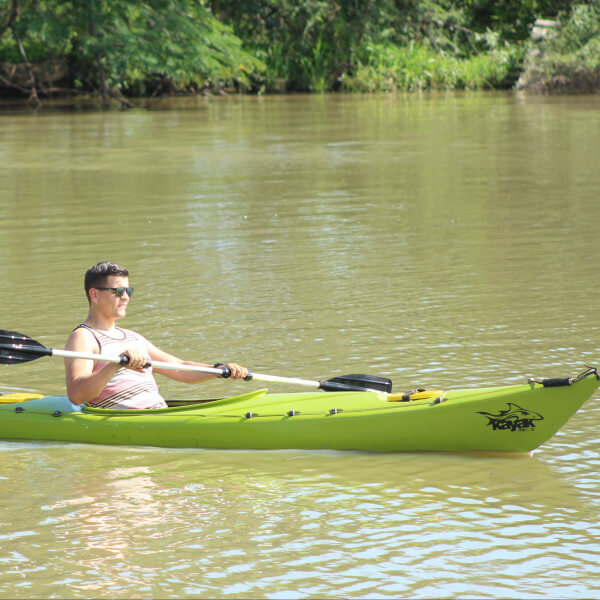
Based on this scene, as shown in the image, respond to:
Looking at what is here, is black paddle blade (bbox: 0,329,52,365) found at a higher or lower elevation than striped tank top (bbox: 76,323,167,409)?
higher

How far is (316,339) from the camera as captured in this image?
7535 millimetres

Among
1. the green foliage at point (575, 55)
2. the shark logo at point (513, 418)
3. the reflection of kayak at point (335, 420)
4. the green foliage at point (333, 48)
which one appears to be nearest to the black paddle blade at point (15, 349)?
the reflection of kayak at point (335, 420)

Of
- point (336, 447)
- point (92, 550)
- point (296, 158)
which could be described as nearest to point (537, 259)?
point (336, 447)

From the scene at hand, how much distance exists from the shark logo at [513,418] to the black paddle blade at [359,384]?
670 millimetres

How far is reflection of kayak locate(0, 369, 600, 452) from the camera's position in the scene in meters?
5.07

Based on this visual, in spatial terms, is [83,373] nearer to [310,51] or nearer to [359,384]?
[359,384]

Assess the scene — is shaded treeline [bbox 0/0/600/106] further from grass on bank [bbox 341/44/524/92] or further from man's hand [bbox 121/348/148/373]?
man's hand [bbox 121/348/148/373]

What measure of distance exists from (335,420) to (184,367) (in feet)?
2.84

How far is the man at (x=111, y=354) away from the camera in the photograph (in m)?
5.34

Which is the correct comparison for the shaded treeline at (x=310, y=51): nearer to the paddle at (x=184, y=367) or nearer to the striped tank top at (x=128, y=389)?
the paddle at (x=184, y=367)

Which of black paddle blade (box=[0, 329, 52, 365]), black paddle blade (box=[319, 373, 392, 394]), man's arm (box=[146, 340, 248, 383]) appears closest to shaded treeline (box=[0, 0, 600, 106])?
black paddle blade (box=[0, 329, 52, 365])

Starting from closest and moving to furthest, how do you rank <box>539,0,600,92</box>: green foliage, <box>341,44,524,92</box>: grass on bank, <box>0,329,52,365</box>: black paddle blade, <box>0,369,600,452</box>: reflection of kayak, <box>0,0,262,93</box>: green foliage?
<box>0,369,600,452</box>: reflection of kayak, <box>0,329,52,365</box>: black paddle blade, <box>0,0,262,93</box>: green foliage, <box>539,0,600,92</box>: green foliage, <box>341,44,524,92</box>: grass on bank

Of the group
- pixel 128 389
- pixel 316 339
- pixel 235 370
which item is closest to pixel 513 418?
pixel 235 370

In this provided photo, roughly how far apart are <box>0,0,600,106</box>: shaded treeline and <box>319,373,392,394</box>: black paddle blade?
25.7 m
